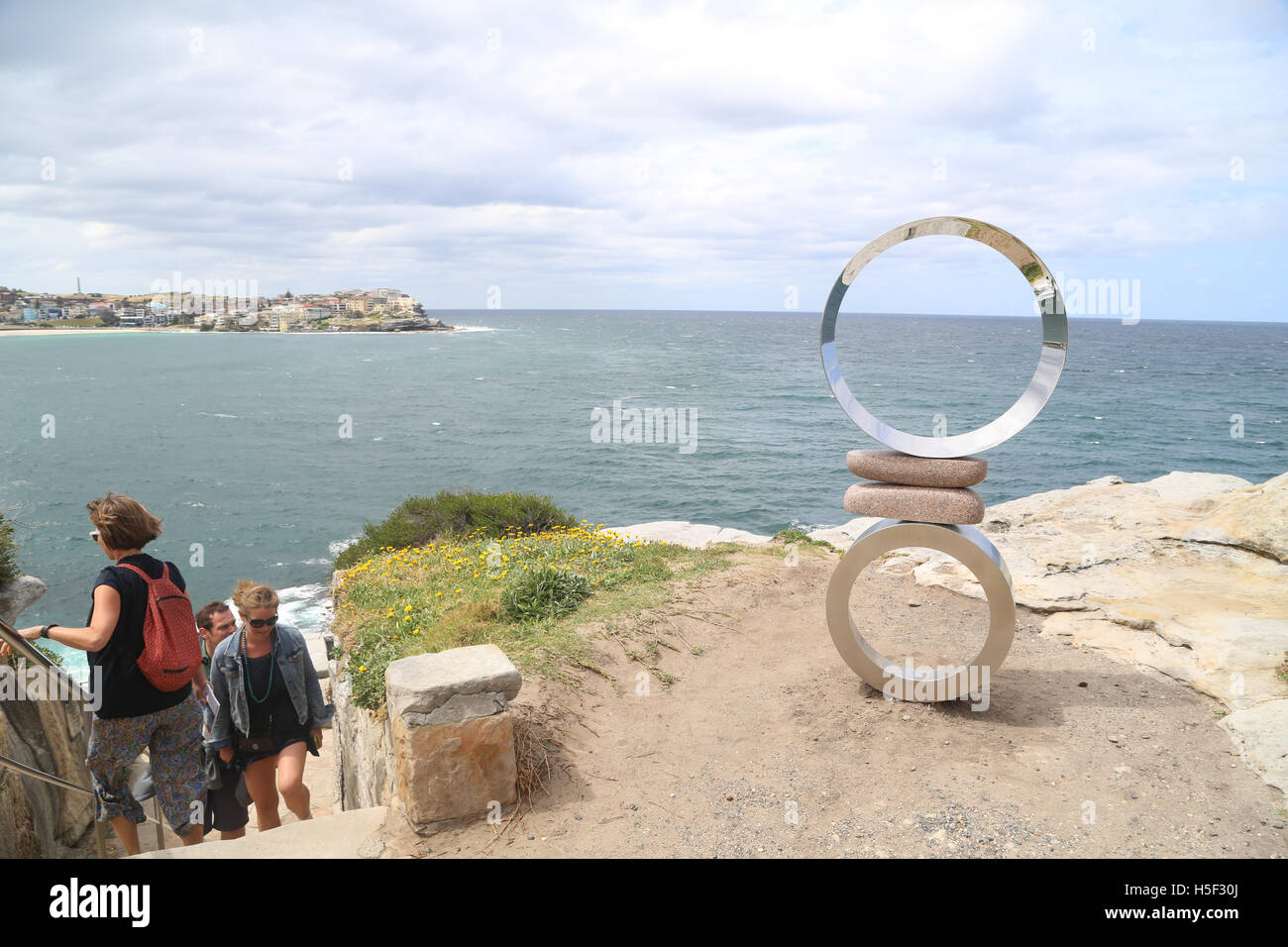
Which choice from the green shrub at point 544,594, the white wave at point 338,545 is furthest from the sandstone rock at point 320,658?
the white wave at point 338,545

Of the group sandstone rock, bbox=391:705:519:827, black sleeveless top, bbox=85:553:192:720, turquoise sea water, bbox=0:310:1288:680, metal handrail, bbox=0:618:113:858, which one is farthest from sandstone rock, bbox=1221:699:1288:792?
turquoise sea water, bbox=0:310:1288:680

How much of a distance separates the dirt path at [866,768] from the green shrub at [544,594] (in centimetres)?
99

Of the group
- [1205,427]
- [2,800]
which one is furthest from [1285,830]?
[1205,427]

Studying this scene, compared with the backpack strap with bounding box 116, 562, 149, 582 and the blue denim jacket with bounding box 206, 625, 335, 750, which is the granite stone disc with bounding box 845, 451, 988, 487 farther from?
the backpack strap with bounding box 116, 562, 149, 582

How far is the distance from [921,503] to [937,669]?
4.62ft

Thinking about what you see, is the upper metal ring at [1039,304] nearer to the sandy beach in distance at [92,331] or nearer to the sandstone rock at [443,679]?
the sandstone rock at [443,679]

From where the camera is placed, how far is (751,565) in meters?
10.0

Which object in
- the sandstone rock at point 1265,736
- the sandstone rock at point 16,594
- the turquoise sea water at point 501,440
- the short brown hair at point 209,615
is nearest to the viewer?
the sandstone rock at point 1265,736

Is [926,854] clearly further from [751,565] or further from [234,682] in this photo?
[751,565]

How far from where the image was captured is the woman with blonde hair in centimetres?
537

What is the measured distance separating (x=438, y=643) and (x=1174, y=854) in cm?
563

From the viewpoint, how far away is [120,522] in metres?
4.63

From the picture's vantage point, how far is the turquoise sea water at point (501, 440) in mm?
30219

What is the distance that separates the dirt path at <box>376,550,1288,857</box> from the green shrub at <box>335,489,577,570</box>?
26.7 feet
